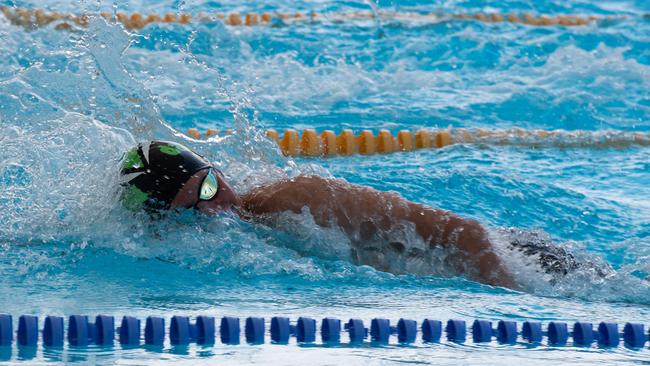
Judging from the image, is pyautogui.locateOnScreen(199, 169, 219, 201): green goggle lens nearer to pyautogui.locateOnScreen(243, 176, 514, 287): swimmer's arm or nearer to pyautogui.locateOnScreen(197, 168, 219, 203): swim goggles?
pyautogui.locateOnScreen(197, 168, 219, 203): swim goggles

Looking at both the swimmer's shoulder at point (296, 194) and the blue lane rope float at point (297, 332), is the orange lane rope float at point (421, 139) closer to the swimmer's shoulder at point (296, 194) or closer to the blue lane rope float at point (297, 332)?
the swimmer's shoulder at point (296, 194)

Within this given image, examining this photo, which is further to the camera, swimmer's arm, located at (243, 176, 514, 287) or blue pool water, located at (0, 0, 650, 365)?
swimmer's arm, located at (243, 176, 514, 287)

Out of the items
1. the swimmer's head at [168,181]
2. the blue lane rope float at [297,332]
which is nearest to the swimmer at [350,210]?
the swimmer's head at [168,181]

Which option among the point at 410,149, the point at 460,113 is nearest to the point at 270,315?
the point at 410,149

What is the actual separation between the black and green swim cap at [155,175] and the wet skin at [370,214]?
65mm

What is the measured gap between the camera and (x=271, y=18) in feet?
26.2

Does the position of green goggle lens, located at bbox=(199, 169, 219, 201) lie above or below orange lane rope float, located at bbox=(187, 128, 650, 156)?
below

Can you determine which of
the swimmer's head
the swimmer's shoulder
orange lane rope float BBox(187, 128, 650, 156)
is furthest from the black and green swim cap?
orange lane rope float BBox(187, 128, 650, 156)

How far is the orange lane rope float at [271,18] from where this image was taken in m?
7.38

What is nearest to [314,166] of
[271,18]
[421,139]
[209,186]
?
[209,186]

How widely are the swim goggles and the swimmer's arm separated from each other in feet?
0.62

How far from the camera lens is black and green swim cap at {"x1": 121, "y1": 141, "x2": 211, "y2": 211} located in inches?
113

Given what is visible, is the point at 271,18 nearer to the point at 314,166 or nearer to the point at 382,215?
the point at 314,166

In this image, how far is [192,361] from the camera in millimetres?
2189
